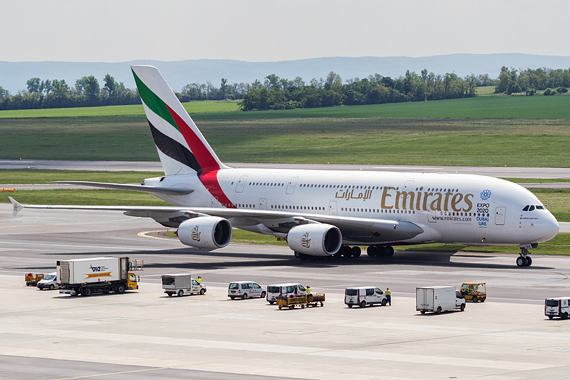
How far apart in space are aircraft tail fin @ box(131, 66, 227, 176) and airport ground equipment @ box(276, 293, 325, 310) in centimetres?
2591

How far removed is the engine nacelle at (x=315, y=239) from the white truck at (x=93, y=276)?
12382mm

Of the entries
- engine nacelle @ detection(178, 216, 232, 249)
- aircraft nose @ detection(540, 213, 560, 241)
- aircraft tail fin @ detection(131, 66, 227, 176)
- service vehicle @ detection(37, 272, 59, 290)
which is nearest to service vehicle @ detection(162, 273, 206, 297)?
service vehicle @ detection(37, 272, 59, 290)

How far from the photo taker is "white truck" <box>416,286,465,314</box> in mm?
37469

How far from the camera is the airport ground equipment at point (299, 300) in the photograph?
39.5 meters

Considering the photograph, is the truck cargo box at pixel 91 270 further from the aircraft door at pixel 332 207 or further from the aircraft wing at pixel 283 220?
the aircraft door at pixel 332 207

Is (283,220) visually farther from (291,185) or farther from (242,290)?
(242,290)

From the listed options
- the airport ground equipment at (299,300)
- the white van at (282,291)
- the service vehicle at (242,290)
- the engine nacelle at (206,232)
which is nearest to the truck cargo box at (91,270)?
the service vehicle at (242,290)

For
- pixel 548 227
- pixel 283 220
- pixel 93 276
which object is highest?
pixel 283 220

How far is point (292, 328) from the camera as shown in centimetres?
3466

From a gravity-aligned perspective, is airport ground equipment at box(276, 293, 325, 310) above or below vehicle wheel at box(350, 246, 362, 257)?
below

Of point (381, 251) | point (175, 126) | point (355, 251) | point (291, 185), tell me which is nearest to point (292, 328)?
point (355, 251)

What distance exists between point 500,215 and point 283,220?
44.2 feet

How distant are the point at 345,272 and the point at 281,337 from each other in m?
18.6

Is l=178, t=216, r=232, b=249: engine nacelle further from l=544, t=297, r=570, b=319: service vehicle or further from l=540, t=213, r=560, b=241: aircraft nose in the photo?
l=544, t=297, r=570, b=319: service vehicle
